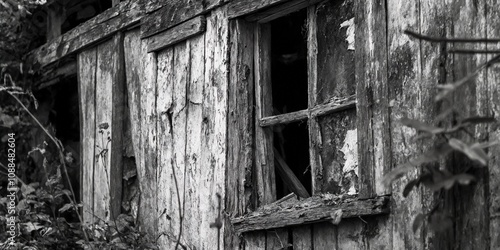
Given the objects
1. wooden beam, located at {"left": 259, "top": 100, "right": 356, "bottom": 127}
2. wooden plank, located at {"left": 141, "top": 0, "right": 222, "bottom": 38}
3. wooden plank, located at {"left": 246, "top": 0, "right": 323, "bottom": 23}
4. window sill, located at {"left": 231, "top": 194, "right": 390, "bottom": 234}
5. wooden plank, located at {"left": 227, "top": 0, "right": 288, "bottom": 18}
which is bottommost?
window sill, located at {"left": 231, "top": 194, "right": 390, "bottom": 234}

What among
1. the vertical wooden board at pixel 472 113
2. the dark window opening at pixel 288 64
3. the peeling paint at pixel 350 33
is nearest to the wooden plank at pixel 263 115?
the peeling paint at pixel 350 33

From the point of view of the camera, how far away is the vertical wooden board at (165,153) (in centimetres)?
570

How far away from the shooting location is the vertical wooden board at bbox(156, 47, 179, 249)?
5.70m

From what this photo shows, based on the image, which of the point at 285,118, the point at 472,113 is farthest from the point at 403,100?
the point at 285,118

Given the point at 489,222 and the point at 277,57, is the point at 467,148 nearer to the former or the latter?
the point at 489,222

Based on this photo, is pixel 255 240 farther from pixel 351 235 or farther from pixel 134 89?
pixel 134 89

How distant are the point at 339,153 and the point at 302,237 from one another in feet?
1.54

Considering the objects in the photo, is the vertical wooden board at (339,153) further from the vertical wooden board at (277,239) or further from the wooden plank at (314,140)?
the vertical wooden board at (277,239)

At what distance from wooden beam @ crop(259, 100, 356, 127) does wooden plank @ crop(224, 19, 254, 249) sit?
0.13 metres

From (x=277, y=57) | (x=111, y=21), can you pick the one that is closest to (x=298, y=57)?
(x=277, y=57)

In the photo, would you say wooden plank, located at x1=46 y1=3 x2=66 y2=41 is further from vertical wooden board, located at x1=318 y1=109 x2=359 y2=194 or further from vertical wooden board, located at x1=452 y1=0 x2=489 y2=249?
vertical wooden board, located at x1=452 y1=0 x2=489 y2=249

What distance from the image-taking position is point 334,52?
4836mm

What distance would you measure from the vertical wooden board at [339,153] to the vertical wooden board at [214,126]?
27.7 inches

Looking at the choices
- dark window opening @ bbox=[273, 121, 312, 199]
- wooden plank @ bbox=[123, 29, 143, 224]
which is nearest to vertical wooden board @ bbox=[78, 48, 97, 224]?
wooden plank @ bbox=[123, 29, 143, 224]
